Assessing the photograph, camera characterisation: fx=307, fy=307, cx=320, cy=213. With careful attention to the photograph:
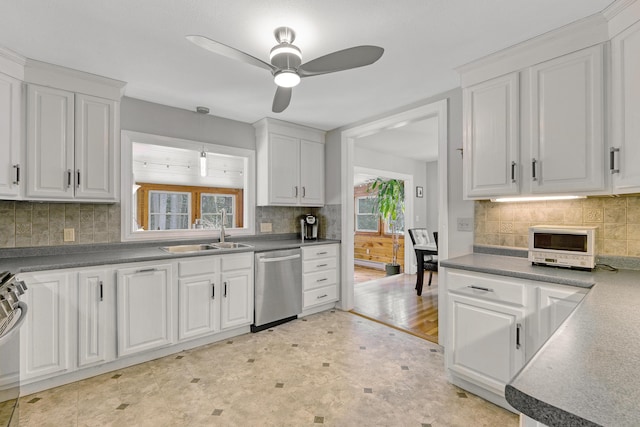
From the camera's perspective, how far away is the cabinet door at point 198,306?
8.95ft

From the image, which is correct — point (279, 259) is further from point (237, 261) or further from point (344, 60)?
point (344, 60)

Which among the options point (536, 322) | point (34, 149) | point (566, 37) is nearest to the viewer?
point (536, 322)

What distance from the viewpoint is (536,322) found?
5.73 ft

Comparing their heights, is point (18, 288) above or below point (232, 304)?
above

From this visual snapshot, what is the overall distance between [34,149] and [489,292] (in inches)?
133

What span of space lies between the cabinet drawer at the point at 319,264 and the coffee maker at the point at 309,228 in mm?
420

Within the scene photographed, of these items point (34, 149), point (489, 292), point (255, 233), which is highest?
point (34, 149)

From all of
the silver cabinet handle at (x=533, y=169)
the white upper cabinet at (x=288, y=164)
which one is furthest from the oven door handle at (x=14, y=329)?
the silver cabinet handle at (x=533, y=169)

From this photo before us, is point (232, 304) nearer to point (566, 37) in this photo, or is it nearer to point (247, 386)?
point (247, 386)

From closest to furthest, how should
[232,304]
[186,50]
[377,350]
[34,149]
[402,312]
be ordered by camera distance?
[186,50]
[34,149]
[377,350]
[232,304]
[402,312]

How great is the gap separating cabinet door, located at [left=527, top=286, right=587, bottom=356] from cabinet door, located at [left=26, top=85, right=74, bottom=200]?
132 inches

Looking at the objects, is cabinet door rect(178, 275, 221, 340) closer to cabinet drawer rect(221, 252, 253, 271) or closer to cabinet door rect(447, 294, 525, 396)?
cabinet drawer rect(221, 252, 253, 271)

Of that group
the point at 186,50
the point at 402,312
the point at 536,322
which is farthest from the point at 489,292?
the point at 186,50

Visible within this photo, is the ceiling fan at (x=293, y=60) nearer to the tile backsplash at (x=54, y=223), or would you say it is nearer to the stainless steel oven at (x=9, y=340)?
the stainless steel oven at (x=9, y=340)
